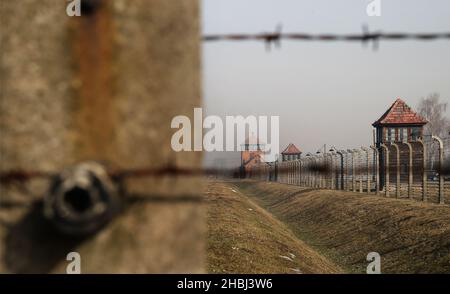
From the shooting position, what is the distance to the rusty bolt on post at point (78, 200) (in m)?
1.22

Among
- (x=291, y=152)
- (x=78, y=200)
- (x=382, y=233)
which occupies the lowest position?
(x=291, y=152)

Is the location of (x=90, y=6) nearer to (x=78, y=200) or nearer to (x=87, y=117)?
(x=87, y=117)

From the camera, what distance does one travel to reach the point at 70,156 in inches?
52.0

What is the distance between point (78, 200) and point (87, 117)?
223 mm

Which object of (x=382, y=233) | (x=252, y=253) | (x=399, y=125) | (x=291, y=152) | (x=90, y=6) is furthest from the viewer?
(x=291, y=152)

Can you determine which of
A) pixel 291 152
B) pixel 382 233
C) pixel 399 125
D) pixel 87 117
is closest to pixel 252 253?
pixel 382 233

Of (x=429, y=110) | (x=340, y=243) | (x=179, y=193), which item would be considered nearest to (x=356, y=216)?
(x=340, y=243)

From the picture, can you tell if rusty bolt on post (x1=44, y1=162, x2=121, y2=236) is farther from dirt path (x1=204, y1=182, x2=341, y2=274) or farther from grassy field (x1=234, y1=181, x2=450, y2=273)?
grassy field (x1=234, y1=181, x2=450, y2=273)

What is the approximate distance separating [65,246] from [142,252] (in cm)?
20

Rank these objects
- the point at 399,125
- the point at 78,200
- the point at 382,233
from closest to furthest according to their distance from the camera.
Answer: the point at 78,200
the point at 382,233
the point at 399,125

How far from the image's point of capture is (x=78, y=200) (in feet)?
4.04

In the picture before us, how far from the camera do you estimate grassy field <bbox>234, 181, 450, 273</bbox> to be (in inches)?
427

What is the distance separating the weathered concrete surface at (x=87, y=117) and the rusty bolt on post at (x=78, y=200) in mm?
83

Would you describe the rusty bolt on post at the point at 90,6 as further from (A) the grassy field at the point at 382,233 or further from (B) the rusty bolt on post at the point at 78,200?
(A) the grassy field at the point at 382,233
